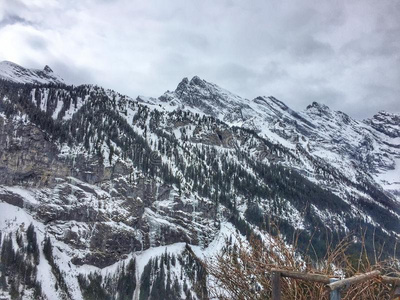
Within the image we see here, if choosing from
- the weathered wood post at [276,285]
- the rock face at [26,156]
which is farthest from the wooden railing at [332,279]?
the rock face at [26,156]

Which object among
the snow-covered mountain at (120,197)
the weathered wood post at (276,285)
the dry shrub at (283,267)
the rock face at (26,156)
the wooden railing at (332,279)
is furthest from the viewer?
the rock face at (26,156)

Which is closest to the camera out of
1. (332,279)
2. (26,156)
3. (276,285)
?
(332,279)

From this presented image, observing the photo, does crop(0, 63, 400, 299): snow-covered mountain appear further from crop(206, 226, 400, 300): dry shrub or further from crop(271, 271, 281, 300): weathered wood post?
crop(271, 271, 281, 300): weathered wood post

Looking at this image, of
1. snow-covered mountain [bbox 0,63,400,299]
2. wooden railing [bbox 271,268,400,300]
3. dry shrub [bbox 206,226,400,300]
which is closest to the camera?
wooden railing [bbox 271,268,400,300]

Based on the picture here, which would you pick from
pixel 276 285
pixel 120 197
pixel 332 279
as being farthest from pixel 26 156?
pixel 332 279

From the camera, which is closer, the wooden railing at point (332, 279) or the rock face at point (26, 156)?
the wooden railing at point (332, 279)

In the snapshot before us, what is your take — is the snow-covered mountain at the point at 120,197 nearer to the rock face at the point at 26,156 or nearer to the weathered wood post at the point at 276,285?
the rock face at the point at 26,156

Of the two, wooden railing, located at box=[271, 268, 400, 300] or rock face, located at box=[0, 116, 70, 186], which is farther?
rock face, located at box=[0, 116, 70, 186]

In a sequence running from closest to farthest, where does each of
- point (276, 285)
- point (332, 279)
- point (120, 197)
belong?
point (332, 279)
point (276, 285)
point (120, 197)

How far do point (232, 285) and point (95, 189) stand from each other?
4289 inches

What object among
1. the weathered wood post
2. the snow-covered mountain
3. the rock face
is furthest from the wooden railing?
the rock face

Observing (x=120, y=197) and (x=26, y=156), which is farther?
(x=120, y=197)

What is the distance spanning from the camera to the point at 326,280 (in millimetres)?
2568

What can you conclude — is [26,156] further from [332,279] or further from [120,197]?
[332,279]
